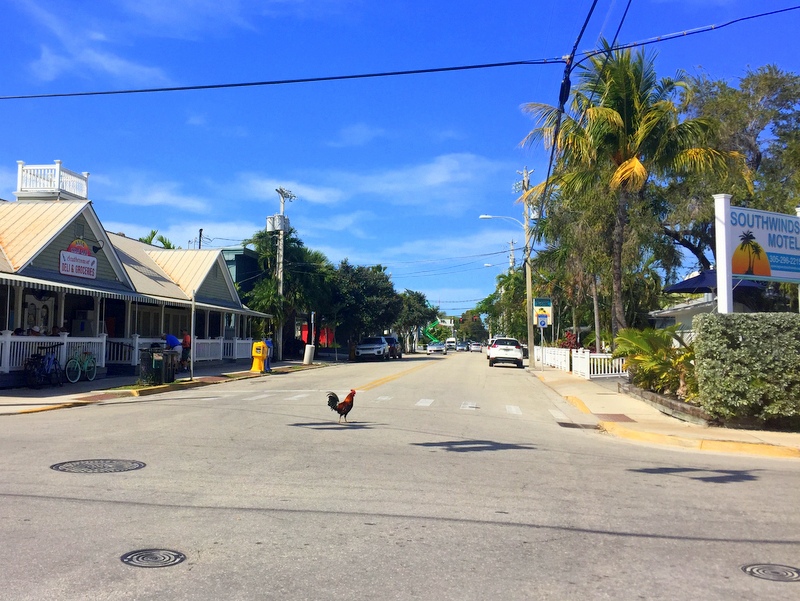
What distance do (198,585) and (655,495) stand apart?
5059 mm

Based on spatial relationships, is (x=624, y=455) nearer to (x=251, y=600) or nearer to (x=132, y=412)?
(x=251, y=600)

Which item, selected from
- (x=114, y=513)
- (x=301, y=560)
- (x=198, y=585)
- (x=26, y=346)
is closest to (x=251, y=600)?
(x=198, y=585)

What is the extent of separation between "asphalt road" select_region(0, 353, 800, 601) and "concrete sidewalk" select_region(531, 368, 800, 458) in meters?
0.74

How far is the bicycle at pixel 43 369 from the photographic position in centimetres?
1862

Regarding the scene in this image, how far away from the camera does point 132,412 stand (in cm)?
1430

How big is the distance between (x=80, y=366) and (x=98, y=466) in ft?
44.7

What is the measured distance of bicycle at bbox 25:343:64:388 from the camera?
61.1 feet

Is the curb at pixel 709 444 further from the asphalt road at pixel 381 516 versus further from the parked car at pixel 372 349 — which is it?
the parked car at pixel 372 349

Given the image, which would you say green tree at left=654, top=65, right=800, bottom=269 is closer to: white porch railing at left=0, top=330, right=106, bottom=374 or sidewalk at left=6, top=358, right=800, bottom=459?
sidewalk at left=6, top=358, right=800, bottom=459

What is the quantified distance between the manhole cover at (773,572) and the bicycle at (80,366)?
19143 mm

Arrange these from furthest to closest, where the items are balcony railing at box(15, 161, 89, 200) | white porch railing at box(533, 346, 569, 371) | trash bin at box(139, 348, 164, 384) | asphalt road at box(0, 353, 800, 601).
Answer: white porch railing at box(533, 346, 569, 371)
balcony railing at box(15, 161, 89, 200)
trash bin at box(139, 348, 164, 384)
asphalt road at box(0, 353, 800, 601)

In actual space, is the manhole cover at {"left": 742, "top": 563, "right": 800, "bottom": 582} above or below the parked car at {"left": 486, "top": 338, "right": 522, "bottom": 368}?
below

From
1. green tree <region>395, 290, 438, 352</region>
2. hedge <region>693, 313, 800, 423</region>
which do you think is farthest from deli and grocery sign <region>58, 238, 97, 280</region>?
green tree <region>395, 290, 438, 352</region>

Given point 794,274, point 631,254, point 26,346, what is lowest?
point 26,346
